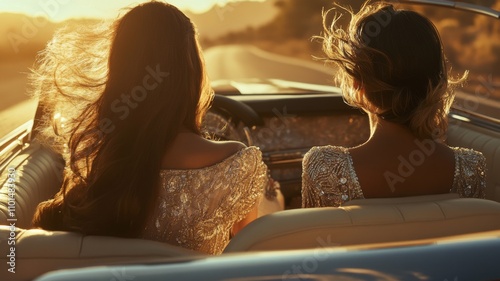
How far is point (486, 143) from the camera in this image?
402 cm

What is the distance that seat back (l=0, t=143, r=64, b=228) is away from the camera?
2.89 meters

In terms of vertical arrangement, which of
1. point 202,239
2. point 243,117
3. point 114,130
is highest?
point 114,130

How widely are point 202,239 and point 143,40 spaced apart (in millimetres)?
667

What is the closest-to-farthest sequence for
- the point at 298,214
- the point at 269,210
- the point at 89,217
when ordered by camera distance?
the point at 298,214, the point at 89,217, the point at 269,210

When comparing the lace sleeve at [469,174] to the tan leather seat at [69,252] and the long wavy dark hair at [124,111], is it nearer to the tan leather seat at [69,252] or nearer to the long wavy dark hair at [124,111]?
the long wavy dark hair at [124,111]

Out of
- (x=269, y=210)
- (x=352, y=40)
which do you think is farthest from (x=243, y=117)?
(x=352, y=40)

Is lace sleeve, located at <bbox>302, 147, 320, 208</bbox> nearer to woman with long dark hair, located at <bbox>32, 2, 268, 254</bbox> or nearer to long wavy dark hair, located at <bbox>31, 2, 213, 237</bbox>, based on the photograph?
woman with long dark hair, located at <bbox>32, 2, 268, 254</bbox>

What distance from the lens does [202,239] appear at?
2.71 m

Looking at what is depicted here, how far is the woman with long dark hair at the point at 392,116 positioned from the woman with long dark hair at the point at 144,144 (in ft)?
0.85

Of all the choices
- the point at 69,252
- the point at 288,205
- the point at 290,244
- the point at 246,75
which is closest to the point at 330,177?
the point at 290,244

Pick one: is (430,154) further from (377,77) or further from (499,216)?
(499,216)

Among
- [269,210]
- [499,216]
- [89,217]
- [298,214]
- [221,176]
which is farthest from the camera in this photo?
[269,210]

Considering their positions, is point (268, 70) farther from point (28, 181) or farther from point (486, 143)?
point (28, 181)

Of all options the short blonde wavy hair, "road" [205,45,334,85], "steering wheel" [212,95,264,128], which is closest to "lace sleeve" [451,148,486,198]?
the short blonde wavy hair
